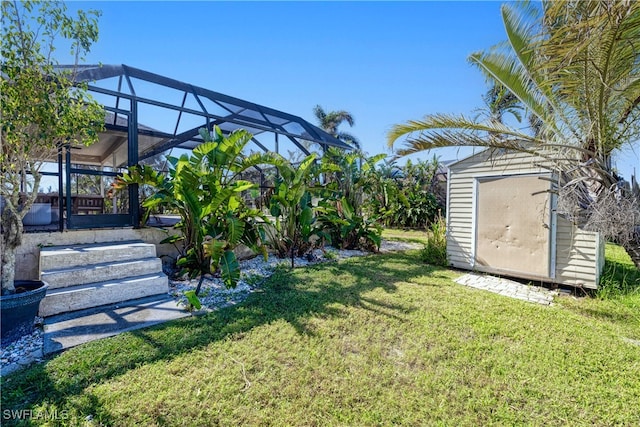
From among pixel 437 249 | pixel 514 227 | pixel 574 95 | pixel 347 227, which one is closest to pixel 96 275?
pixel 347 227

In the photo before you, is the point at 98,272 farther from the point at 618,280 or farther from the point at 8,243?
the point at 618,280

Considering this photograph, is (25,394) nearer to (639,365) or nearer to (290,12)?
(639,365)

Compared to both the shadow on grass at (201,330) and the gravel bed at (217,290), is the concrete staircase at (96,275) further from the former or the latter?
the shadow on grass at (201,330)

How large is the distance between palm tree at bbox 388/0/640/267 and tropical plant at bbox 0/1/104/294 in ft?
15.3

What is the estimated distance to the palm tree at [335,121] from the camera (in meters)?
22.4

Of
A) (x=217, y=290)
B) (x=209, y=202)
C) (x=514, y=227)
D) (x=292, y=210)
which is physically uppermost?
(x=209, y=202)

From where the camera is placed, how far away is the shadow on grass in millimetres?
2258

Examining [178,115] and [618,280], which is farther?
[178,115]

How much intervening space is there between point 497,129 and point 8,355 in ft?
21.9

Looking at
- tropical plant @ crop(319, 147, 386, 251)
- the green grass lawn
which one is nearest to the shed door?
the green grass lawn

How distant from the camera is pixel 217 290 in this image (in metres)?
4.75

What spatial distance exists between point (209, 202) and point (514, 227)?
5.94 metres

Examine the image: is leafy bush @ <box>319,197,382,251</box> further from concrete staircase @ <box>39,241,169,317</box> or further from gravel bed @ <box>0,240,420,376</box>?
concrete staircase @ <box>39,241,169,317</box>

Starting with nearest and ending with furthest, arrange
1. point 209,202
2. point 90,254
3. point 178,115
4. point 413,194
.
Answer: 1. point 90,254
2. point 209,202
3. point 178,115
4. point 413,194
